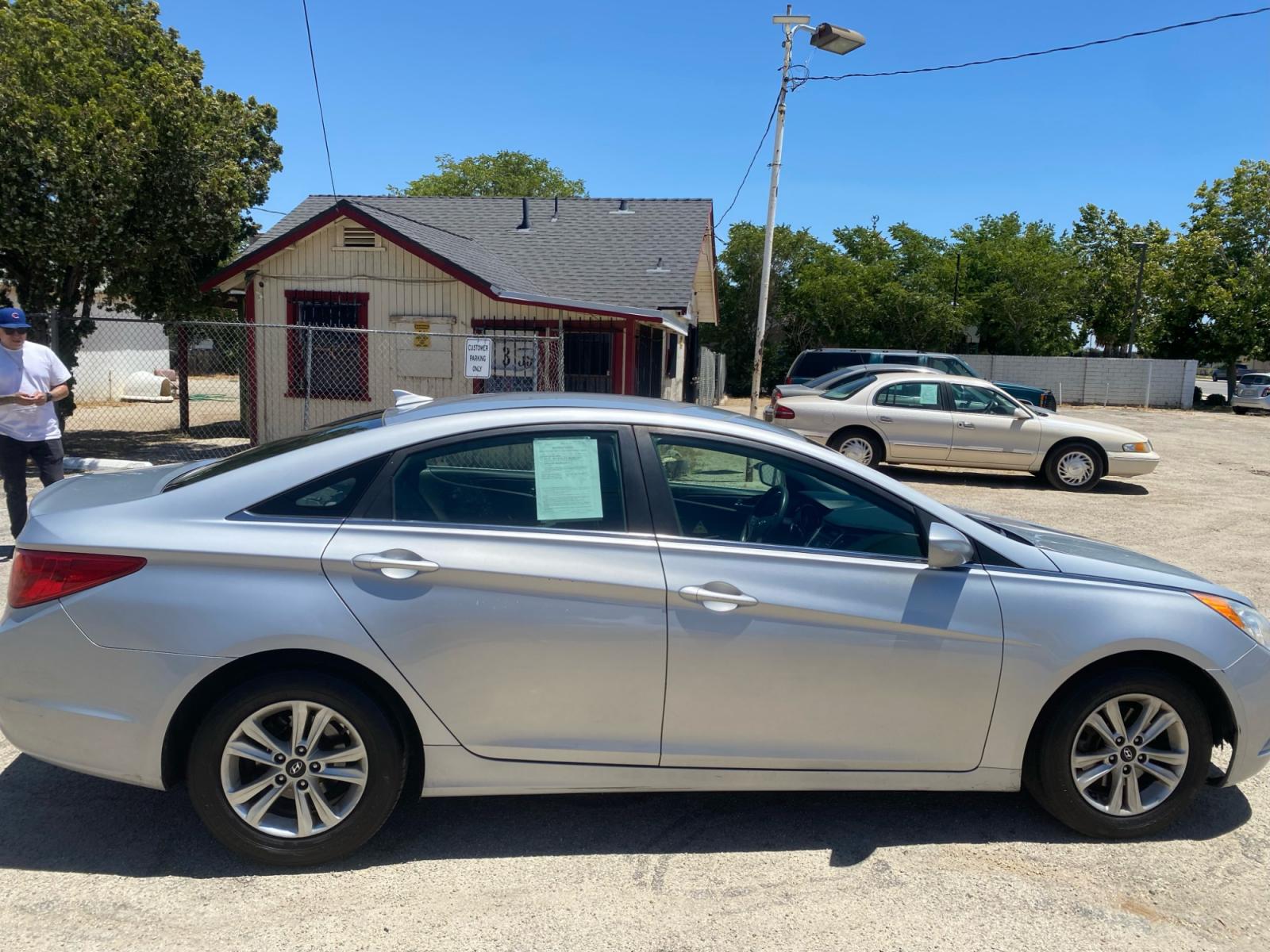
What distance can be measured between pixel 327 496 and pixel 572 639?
978 millimetres

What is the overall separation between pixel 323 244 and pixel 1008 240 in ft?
118

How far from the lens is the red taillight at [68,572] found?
316cm

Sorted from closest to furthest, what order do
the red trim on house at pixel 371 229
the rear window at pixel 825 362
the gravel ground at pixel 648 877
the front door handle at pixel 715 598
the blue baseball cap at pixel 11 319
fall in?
the gravel ground at pixel 648 877, the front door handle at pixel 715 598, the blue baseball cap at pixel 11 319, the red trim on house at pixel 371 229, the rear window at pixel 825 362

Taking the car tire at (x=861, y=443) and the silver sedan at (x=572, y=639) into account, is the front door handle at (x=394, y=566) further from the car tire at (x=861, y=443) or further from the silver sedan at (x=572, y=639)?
the car tire at (x=861, y=443)

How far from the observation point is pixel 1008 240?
4297 centimetres

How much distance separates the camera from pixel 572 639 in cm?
325

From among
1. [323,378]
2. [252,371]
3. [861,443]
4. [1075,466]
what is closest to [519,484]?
[861,443]

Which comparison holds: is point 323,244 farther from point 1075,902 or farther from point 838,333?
point 838,333

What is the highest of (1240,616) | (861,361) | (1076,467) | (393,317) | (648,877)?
(393,317)

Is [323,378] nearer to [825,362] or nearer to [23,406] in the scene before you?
[23,406]

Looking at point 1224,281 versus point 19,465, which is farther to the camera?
point 1224,281

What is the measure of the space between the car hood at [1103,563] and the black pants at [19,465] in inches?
246

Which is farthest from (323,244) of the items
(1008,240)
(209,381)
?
(1008,240)

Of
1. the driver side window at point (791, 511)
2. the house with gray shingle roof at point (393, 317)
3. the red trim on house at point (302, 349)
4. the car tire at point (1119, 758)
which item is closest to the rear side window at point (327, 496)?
the driver side window at point (791, 511)
